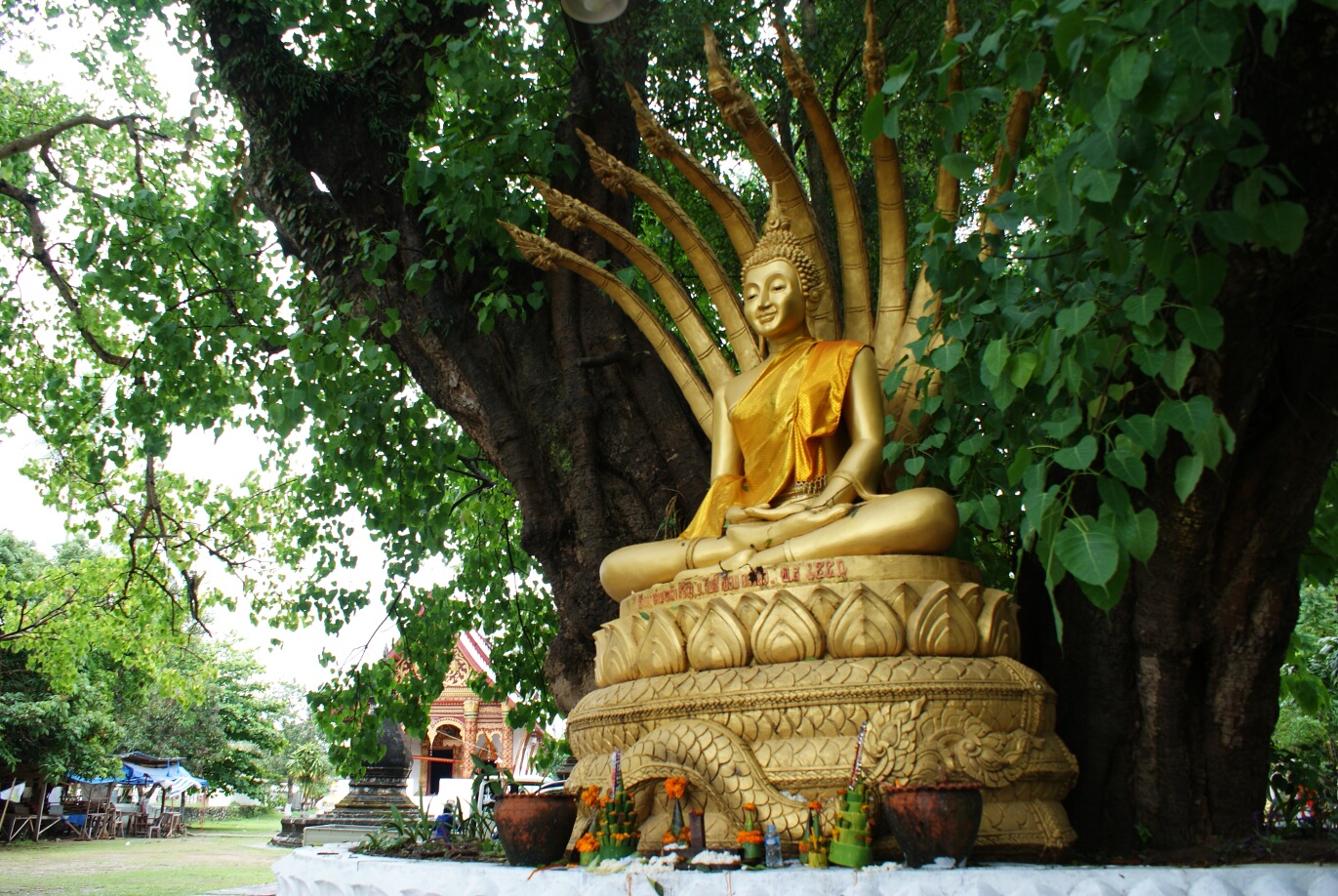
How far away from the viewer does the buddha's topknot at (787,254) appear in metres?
5.66

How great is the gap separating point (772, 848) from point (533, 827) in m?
0.97

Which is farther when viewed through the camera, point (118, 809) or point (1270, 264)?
point (118, 809)

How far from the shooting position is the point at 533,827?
404 cm

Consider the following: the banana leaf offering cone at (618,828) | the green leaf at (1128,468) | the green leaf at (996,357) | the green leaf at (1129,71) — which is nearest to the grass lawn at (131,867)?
the banana leaf offering cone at (618,828)

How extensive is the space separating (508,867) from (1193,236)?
303 cm

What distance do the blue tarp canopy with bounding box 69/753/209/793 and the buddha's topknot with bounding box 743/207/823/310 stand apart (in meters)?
24.4

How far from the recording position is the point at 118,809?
26.7 m

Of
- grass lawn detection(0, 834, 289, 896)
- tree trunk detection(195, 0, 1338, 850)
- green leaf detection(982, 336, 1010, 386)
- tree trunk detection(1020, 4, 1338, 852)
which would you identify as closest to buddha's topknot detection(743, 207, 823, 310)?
tree trunk detection(195, 0, 1338, 850)

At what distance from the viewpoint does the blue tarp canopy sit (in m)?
25.8

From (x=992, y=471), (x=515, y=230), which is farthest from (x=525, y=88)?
(x=992, y=471)

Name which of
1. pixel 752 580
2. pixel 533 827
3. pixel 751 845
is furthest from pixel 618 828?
pixel 752 580

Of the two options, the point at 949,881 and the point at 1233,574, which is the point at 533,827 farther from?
the point at 1233,574

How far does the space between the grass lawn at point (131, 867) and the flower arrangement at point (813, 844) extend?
269 inches

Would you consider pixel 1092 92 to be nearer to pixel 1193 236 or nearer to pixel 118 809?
pixel 1193 236
